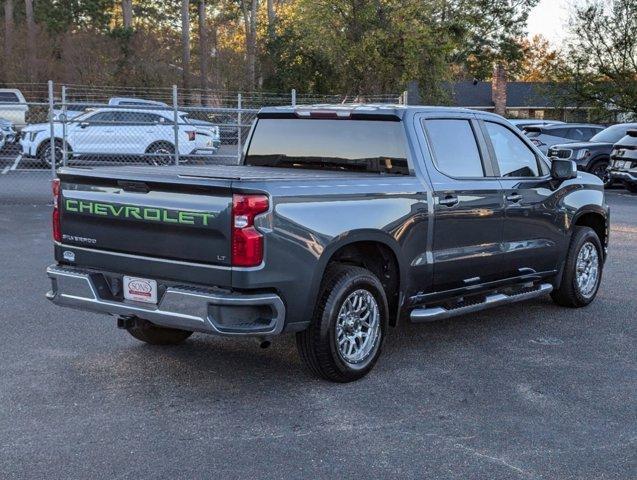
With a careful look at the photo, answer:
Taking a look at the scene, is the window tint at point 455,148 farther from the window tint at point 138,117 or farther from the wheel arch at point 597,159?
the wheel arch at point 597,159

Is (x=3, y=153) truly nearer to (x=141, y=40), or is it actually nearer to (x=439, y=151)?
(x=439, y=151)

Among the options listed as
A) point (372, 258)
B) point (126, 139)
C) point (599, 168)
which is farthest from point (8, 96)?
point (372, 258)

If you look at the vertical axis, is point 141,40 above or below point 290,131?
above

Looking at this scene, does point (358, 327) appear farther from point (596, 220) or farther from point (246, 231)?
point (596, 220)

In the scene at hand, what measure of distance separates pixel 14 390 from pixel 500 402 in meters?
3.10

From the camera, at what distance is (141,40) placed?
44.0 metres

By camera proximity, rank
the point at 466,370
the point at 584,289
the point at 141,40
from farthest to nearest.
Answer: the point at 141,40 → the point at 584,289 → the point at 466,370

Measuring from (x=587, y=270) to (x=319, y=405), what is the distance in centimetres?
402

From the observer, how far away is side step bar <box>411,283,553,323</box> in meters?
6.54

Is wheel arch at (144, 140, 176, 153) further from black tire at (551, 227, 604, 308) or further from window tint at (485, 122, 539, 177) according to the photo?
window tint at (485, 122, 539, 177)

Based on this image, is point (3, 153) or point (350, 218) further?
point (3, 153)

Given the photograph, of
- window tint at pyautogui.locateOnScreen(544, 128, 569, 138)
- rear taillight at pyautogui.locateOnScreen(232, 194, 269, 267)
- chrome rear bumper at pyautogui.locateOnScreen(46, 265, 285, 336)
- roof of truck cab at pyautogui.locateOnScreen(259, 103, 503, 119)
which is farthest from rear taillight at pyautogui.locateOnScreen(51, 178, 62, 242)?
window tint at pyautogui.locateOnScreen(544, 128, 569, 138)

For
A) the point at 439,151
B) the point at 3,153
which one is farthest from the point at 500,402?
the point at 3,153

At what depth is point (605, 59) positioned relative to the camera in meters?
35.3
